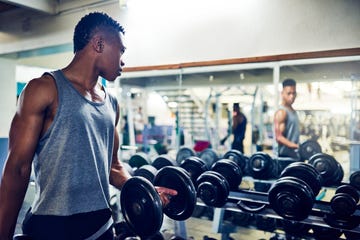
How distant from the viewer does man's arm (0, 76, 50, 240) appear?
811 mm

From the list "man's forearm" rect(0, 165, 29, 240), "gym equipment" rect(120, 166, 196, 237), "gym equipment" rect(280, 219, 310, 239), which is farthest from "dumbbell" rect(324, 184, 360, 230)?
"man's forearm" rect(0, 165, 29, 240)

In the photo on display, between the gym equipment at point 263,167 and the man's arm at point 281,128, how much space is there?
213 mm

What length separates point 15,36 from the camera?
13.3 feet

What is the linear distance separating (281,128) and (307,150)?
38cm

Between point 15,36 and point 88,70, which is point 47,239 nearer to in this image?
point 88,70

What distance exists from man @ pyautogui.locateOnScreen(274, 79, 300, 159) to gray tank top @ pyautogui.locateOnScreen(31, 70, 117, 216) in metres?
2.35

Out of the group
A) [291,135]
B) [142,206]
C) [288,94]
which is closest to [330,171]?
[291,135]

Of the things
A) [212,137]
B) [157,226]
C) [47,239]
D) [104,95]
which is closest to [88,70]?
[104,95]

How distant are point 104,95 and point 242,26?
2149mm

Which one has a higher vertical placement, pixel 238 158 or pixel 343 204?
pixel 238 158

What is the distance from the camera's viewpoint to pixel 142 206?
128cm

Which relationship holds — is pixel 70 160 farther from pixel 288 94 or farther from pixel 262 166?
pixel 288 94

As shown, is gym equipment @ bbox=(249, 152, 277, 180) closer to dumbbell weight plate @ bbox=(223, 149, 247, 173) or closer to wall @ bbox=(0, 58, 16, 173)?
dumbbell weight plate @ bbox=(223, 149, 247, 173)

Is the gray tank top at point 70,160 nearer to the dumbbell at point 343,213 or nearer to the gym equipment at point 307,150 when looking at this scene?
the dumbbell at point 343,213
